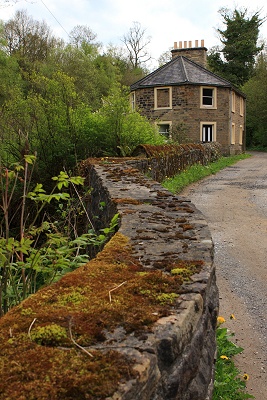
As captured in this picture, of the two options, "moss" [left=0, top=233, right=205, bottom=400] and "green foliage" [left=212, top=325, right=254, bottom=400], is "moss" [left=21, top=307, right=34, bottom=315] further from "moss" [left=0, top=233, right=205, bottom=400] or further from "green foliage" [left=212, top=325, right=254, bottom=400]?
"green foliage" [left=212, top=325, right=254, bottom=400]

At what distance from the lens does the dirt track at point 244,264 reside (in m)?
3.87

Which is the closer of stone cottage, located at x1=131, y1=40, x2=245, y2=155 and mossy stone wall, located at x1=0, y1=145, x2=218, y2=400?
mossy stone wall, located at x1=0, y1=145, x2=218, y2=400

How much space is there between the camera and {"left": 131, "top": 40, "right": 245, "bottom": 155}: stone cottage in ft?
97.2

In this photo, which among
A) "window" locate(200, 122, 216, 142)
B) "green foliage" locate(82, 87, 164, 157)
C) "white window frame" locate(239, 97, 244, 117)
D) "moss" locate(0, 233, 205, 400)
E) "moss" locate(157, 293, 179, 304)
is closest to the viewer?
"moss" locate(0, 233, 205, 400)

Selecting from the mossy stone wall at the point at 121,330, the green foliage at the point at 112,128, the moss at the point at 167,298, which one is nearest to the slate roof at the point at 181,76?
the green foliage at the point at 112,128

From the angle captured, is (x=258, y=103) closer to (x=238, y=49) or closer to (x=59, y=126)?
(x=238, y=49)

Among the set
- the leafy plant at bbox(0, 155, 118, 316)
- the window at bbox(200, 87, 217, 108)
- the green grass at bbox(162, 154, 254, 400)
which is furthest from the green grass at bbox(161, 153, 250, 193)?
the window at bbox(200, 87, 217, 108)

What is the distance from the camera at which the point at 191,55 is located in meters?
33.2

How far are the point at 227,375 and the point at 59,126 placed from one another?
8.39 metres

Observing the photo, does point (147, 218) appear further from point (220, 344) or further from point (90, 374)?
point (90, 374)

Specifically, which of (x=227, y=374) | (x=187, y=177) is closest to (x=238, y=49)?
(x=187, y=177)

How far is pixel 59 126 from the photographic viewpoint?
10656mm

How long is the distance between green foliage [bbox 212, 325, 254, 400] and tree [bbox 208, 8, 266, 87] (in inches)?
1823

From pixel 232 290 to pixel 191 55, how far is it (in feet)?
101
